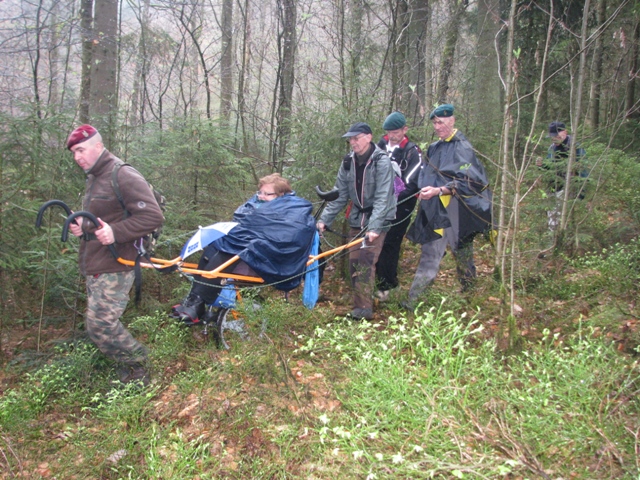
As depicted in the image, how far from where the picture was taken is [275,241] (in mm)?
4820

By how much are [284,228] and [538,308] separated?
110 inches

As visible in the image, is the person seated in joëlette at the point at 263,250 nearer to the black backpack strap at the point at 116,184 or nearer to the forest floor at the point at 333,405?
the forest floor at the point at 333,405

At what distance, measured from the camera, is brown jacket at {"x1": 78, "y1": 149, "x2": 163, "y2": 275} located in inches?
164

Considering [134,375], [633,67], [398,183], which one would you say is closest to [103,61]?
[398,183]

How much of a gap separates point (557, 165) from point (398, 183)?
2.37m

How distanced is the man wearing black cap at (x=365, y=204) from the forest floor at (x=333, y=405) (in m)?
0.70

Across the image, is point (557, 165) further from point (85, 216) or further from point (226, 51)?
point (226, 51)

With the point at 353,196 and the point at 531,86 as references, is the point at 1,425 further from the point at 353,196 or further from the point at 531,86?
the point at 531,86

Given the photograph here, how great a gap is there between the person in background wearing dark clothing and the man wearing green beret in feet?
1.11

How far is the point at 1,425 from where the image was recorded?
3975mm

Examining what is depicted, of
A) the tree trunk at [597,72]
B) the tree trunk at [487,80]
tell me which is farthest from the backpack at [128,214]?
the tree trunk at [487,80]

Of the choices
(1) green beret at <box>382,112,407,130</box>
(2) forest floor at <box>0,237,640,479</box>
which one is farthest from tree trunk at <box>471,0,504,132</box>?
(2) forest floor at <box>0,237,640,479</box>

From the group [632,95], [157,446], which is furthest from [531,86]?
[157,446]

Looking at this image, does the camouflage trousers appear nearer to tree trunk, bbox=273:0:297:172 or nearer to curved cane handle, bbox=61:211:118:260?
curved cane handle, bbox=61:211:118:260
